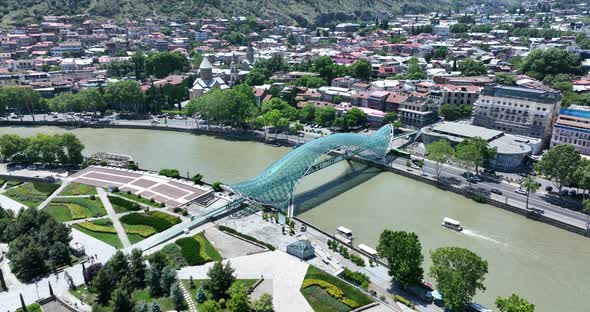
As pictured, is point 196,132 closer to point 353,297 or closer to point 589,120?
point 353,297

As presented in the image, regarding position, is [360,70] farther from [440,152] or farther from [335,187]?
[335,187]

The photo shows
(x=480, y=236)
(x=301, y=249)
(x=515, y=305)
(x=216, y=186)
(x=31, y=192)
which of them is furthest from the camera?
(x=216, y=186)

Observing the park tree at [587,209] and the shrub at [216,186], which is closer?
the park tree at [587,209]

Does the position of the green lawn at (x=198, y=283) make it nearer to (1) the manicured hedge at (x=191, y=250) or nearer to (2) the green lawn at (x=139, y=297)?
(2) the green lawn at (x=139, y=297)

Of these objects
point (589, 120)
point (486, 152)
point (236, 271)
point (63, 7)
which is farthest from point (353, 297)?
point (63, 7)

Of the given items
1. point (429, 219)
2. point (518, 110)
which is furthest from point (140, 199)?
point (518, 110)

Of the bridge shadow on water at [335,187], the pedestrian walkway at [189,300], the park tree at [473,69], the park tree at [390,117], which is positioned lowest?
the bridge shadow on water at [335,187]

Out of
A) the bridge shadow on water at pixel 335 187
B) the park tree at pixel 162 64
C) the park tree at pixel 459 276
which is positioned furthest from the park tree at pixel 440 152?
the park tree at pixel 162 64
